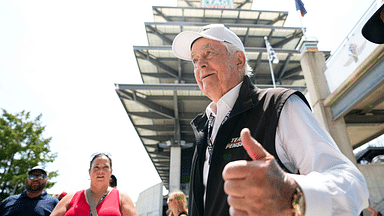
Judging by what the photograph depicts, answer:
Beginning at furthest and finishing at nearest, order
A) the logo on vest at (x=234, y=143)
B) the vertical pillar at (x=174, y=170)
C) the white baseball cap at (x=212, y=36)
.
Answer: the vertical pillar at (x=174, y=170) → the white baseball cap at (x=212, y=36) → the logo on vest at (x=234, y=143)

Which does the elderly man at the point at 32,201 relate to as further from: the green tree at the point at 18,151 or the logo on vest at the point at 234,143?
the green tree at the point at 18,151

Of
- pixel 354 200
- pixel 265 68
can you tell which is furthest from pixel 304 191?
pixel 265 68

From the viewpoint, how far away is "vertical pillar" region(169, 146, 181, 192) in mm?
20094

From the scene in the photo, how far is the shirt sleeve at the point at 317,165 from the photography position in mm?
767

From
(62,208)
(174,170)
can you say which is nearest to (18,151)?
(174,170)

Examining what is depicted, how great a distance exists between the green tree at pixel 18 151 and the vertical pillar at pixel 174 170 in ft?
29.3

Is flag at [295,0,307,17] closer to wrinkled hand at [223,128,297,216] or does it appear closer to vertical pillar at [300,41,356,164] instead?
vertical pillar at [300,41,356,164]

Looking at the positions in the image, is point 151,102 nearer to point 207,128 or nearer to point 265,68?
point 265,68

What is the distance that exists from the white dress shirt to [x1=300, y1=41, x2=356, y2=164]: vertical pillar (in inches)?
482

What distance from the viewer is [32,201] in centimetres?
417

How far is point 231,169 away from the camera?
0.72 metres

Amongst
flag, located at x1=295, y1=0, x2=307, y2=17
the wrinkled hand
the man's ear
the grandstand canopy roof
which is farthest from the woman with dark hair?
the grandstand canopy roof

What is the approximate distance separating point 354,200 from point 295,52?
84.3 ft

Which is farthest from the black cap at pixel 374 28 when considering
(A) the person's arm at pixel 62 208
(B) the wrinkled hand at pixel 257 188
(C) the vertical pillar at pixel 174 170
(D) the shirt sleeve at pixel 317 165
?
(C) the vertical pillar at pixel 174 170
